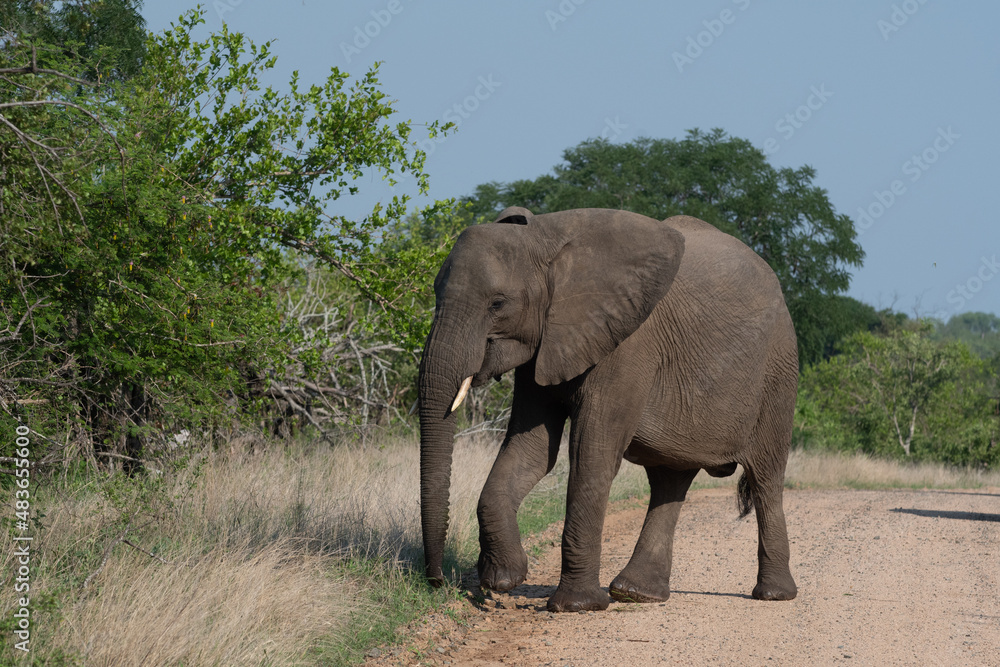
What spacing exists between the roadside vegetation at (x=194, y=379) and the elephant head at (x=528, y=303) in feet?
3.93

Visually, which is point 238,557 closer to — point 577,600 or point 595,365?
point 577,600

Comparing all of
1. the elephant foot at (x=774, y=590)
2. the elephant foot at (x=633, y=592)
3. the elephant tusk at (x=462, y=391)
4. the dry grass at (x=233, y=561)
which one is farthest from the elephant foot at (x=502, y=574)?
the elephant foot at (x=774, y=590)

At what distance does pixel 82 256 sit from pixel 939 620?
6.79 meters

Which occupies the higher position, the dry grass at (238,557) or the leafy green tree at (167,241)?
the leafy green tree at (167,241)

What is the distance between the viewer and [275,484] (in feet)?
29.1

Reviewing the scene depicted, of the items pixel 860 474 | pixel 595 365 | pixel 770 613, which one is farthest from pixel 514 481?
pixel 860 474

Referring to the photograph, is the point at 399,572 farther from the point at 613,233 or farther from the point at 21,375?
the point at 21,375

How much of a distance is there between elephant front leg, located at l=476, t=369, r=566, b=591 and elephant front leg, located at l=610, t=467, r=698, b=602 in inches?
42.0

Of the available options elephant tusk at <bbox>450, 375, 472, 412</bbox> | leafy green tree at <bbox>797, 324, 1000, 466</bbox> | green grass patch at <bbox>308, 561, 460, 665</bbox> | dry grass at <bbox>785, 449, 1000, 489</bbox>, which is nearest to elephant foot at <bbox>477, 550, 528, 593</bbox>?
green grass patch at <bbox>308, 561, 460, 665</bbox>

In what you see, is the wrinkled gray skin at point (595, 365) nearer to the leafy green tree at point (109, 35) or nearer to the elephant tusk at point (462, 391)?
the elephant tusk at point (462, 391)

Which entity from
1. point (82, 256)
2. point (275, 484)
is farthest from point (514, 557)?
point (82, 256)

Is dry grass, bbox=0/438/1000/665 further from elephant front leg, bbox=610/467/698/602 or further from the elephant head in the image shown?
elephant front leg, bbox=610/467/698/602

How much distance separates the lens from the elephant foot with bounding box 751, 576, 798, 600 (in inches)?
306

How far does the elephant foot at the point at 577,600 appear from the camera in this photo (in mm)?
6930
